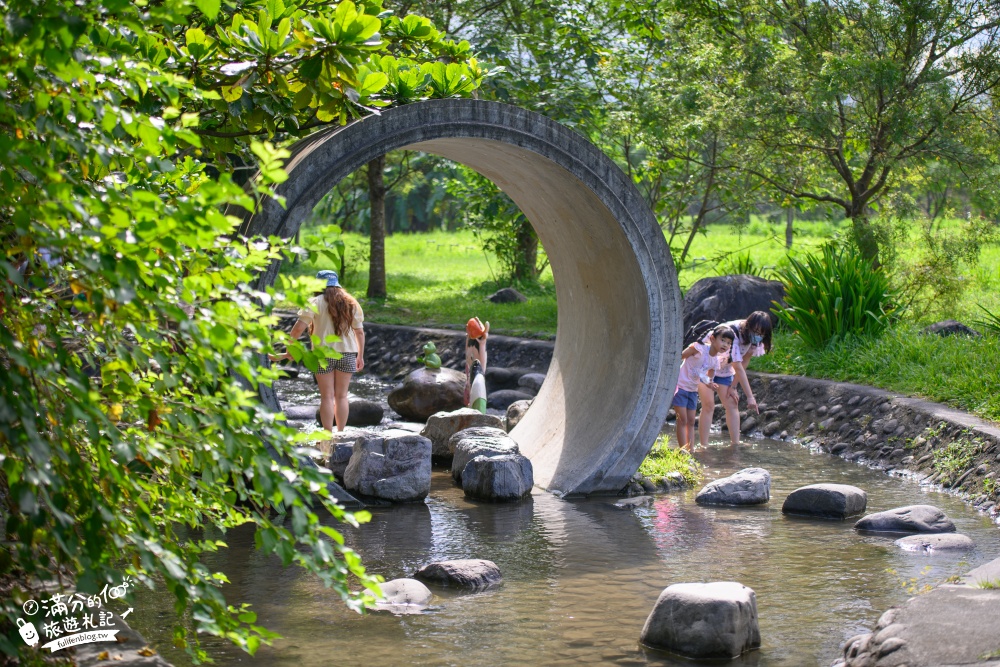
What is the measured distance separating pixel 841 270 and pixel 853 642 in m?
8.35

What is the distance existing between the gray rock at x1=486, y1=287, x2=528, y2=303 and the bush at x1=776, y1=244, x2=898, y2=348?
7725 mm

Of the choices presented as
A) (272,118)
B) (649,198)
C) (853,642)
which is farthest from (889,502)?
(649,198)

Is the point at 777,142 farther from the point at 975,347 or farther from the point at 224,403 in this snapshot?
the point at 224,403

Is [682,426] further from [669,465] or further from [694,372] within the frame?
[669,465]

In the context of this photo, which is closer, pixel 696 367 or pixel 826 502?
pixel 826 502

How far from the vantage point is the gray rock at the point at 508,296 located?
2003 centimetres

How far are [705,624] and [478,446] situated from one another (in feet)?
13.9

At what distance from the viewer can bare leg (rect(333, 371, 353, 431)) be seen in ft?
31.3

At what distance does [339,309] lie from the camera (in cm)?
924

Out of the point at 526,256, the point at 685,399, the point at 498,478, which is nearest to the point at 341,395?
the point at 498,478

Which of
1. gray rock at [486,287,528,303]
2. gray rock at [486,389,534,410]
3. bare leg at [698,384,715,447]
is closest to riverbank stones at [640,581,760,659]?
bare leg at [698,384,715,447]

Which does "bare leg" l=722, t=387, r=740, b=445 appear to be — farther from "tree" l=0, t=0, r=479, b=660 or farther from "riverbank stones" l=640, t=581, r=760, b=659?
"tree" l=0, t=0, r=479, b=660

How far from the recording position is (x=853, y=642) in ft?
16.4

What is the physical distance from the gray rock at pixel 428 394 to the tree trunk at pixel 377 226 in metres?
7.55
